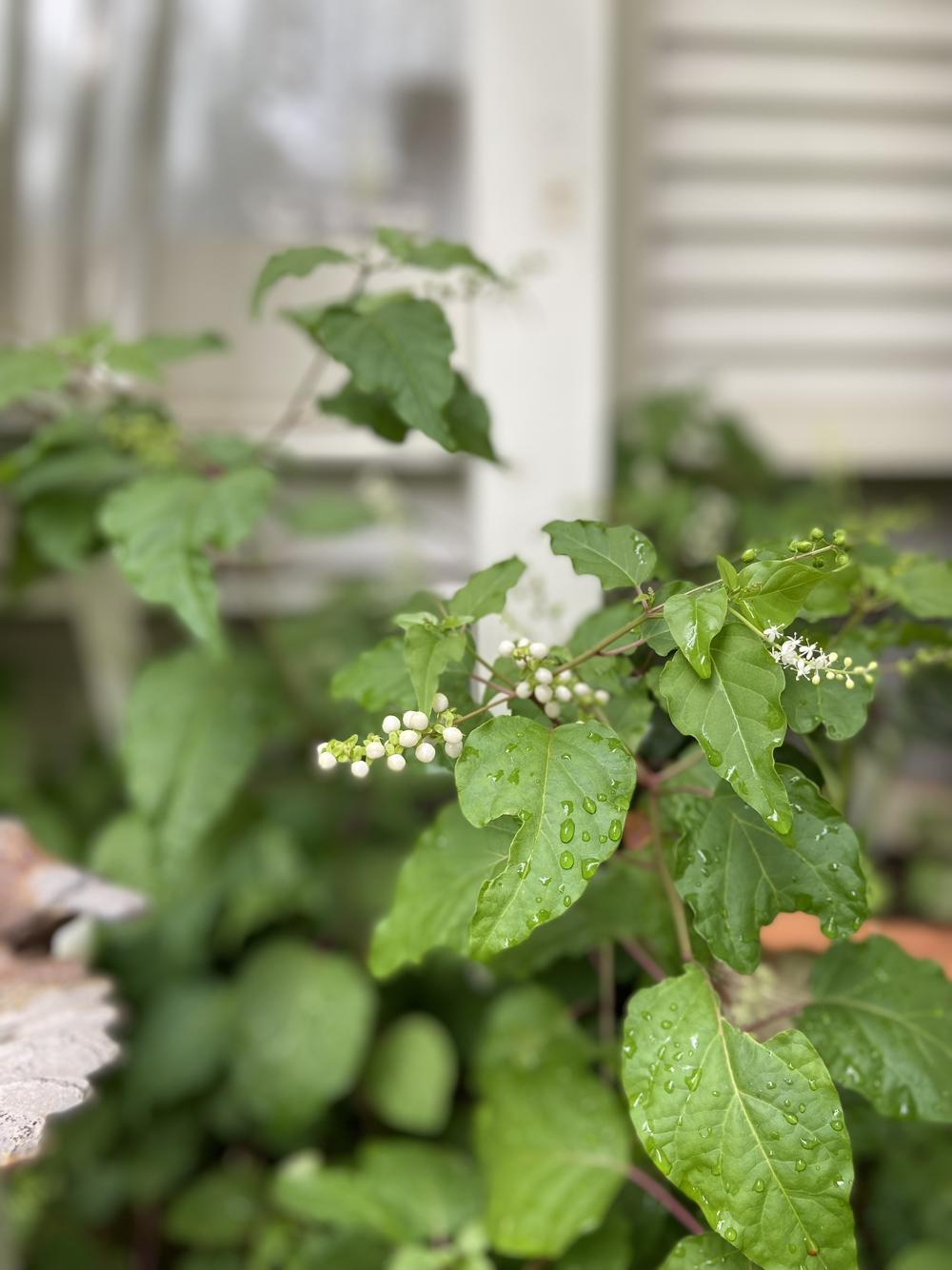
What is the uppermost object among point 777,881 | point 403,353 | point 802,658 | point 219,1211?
point 403,353

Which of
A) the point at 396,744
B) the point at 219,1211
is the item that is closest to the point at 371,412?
the point at 396,744

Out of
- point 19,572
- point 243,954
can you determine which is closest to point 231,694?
point 19,572

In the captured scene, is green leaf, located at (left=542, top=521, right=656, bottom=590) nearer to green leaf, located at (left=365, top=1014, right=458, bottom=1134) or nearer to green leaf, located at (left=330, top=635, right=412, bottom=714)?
green leaf, located at (left=330, top=635, right=412, bottom=714)

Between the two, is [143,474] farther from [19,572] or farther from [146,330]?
[146,330]

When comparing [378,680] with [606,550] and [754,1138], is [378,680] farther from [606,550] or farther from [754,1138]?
[754,1138]

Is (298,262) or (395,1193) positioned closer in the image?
(298,262)

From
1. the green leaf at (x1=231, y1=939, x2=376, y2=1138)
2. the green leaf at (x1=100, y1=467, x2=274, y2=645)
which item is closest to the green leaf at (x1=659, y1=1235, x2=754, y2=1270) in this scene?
the green leaf at (x1=100, y1=467, x2=274, y2=645)

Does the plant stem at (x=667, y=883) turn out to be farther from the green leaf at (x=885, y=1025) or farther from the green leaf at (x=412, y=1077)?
the green leaf at (x=412, y=1077)
